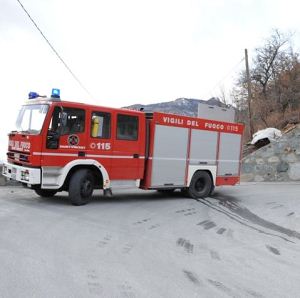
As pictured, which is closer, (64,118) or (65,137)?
(64,118)

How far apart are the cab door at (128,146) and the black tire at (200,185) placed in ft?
7.00

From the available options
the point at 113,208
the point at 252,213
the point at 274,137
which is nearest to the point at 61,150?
the point at 113,208

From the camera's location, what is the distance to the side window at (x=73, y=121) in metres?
10.6

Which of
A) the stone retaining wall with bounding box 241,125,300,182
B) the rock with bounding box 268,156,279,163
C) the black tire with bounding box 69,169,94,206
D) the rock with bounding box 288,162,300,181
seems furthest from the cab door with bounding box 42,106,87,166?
the rock with bounding box 288,162,300,181

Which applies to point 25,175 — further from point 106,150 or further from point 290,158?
point 290,158

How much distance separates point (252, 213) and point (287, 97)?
→ 71.0 ft

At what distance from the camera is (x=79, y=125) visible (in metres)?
10.8

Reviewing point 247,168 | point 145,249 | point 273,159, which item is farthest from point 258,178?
point 145,249

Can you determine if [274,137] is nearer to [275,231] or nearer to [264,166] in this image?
[264,166]

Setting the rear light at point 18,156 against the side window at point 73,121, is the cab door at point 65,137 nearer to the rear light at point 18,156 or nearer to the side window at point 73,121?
the side window at point 73,121

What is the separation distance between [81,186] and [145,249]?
439 centimetres

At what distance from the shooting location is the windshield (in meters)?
10.5

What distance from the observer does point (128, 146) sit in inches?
468

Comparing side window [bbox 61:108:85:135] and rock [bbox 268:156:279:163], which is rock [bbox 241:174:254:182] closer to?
rock [bbox 268:156:279:163]
